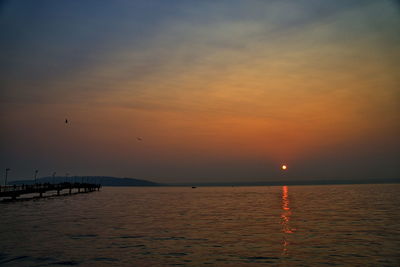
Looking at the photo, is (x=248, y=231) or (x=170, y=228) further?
(x=170, y=228)

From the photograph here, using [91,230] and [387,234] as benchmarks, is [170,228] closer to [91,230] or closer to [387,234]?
[91,230]

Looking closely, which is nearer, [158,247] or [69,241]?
[158,247]

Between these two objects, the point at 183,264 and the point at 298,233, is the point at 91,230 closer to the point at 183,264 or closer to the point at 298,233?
the point at 183,264

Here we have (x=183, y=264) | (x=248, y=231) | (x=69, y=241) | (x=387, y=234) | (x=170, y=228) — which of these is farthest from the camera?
(x=170, y=228)

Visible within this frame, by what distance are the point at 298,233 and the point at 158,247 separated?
13378 mm

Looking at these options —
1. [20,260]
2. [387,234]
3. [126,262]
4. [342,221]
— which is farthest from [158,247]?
[342,221]

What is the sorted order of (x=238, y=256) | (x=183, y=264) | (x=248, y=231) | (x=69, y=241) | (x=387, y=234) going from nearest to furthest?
(x=183, y=264)
(x=238, y=256)
(x=69, y=241)
(x=387, y=234)
(x=248, y=231)

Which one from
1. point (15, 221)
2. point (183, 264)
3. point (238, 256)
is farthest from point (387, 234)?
point (15, 221)

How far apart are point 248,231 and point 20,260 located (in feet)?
64.1

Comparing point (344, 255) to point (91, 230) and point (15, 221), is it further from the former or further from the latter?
point (15, 221)

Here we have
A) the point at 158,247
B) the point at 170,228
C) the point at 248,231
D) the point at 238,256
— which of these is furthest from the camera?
the point at 170,228

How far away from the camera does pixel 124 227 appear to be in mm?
37688

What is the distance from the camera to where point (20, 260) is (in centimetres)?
2255

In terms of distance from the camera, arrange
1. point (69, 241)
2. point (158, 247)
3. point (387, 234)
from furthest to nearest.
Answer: point (387, 234)
point (69, 241)
point (158, 247)
